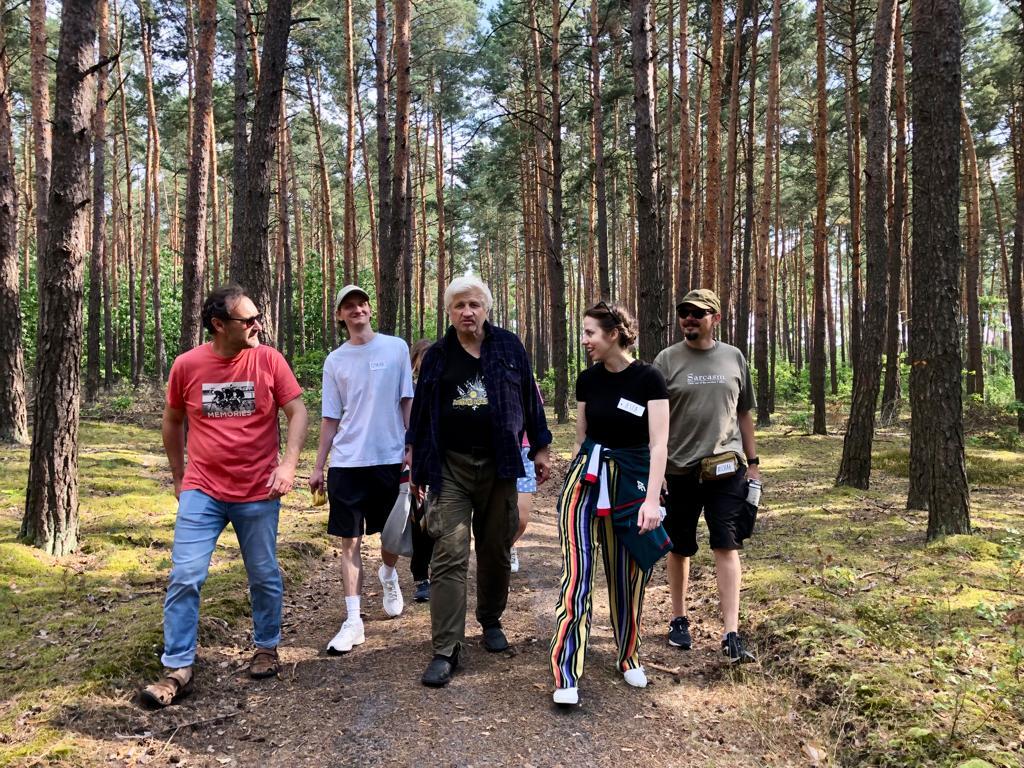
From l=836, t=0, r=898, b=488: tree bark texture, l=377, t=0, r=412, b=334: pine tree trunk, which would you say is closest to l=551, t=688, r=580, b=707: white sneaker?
l=836, t=0, r=898, b=488: tree bark texture

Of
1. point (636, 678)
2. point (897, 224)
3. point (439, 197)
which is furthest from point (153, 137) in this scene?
point (636, 678)

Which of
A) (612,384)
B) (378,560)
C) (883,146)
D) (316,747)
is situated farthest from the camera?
(883,146)

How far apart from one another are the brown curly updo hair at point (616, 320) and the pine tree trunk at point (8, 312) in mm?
10155

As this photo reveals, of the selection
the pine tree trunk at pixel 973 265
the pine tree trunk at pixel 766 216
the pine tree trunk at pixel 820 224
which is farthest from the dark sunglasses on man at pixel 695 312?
the pine tree trunk at pixel 973 265

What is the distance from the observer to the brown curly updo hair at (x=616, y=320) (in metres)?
3.68

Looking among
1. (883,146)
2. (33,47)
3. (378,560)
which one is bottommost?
(378,560)

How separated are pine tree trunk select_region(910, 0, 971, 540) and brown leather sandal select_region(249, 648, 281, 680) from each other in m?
5.58

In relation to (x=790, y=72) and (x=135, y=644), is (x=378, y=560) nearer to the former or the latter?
(x=135, y=644)

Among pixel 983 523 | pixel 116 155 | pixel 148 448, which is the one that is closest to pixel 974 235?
pixel 983 523

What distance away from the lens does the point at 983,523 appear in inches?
270

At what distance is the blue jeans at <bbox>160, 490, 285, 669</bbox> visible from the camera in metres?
3.47

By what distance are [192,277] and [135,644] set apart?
9.15m

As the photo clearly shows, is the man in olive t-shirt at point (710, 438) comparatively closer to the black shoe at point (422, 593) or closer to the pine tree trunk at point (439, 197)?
the black shoe at point (422, 593)

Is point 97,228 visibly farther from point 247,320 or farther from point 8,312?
point 247,320
